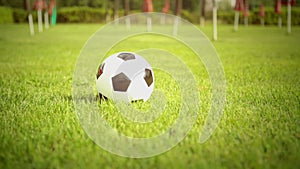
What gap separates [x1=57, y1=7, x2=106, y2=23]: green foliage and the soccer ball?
150ft

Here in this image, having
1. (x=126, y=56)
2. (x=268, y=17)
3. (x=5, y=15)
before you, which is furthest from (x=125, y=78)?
(x=268, y=17)

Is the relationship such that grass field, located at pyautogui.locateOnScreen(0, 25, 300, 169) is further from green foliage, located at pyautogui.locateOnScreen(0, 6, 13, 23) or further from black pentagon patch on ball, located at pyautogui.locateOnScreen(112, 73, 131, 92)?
green foliage, located at pyautogui.locateOnScreen(0, 6, 13, 23)

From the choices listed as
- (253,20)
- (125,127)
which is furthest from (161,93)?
(253,20)

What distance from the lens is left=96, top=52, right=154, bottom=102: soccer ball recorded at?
11.8 feet

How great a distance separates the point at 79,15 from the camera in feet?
158

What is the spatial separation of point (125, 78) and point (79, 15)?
4627 cm

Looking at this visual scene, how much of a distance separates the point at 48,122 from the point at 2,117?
54 cm

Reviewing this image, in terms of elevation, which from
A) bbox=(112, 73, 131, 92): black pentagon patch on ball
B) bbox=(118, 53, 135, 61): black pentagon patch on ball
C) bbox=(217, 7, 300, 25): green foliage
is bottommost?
bbox=(217, 7, 300, 25): green foliage

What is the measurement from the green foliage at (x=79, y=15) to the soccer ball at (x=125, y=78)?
4559cm

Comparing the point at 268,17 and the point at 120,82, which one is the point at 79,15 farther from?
the point at 120,82

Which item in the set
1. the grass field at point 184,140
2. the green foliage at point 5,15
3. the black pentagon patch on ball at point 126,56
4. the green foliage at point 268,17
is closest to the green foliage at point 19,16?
the green foliage at point 5,15

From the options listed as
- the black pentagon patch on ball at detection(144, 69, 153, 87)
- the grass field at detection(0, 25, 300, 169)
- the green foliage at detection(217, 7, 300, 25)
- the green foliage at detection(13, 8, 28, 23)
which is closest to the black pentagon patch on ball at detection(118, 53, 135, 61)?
the black pentagon patch on ball at detection(144, 69, 153, 87)

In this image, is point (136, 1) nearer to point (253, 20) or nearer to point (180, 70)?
point (253, 20)

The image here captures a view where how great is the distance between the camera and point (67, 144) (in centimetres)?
266
